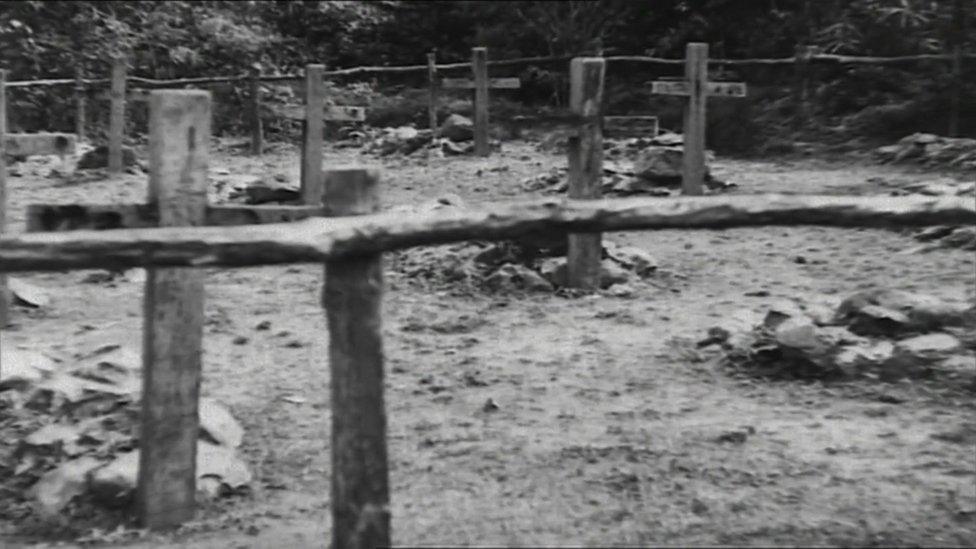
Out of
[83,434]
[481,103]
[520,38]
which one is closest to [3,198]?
[83,434]

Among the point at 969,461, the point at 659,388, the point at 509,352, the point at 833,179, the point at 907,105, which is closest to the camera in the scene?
the point at 969,461

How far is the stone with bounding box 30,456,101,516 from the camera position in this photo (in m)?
4.50

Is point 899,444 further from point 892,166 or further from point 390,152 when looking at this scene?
point 390,152

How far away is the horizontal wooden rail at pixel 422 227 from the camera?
10.8 ft

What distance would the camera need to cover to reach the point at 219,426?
5.13 metres

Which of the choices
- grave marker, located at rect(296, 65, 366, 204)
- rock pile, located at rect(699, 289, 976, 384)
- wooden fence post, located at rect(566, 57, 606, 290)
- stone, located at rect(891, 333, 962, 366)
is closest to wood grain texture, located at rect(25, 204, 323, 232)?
rock pile, located at rect(699, 289, 976, 384)

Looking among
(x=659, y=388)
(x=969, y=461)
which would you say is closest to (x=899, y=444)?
(x=969, y=461)

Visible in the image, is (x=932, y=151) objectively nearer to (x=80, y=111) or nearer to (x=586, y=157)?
(x=586, y=157)

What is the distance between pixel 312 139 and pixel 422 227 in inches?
300

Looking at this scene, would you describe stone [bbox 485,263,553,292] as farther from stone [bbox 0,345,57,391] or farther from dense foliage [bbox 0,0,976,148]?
dense foliage [bbox 0,0,976,148]

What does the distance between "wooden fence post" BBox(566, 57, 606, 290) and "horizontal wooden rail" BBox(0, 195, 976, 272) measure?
382 cm

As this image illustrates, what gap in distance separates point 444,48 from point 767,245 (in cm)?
1335

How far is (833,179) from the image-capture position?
1282cm

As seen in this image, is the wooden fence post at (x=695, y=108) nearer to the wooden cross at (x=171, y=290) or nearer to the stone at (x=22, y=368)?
the stone at (x=22, y=368)
